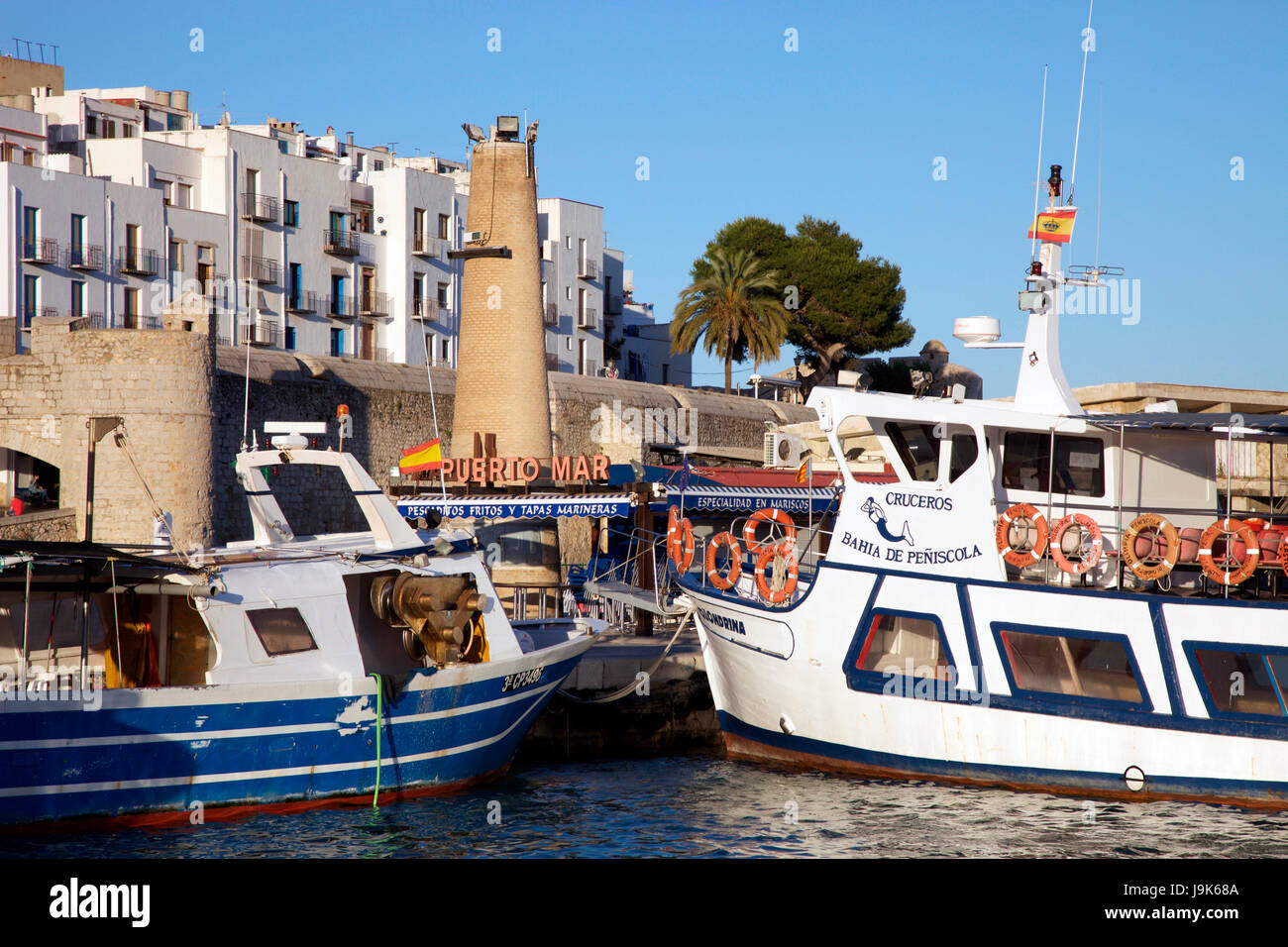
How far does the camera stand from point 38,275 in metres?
43.7

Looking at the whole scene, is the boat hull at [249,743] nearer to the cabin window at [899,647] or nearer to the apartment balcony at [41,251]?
the cabin window at [899,647]

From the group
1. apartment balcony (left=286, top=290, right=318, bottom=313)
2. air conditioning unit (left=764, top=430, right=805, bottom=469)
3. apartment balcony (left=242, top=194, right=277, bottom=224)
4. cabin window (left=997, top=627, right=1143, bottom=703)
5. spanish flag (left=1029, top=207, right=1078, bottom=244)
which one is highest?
apartment balcony (left=242, top=194, right=277, bottom=224)

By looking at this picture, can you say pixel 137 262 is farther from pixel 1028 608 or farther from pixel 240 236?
pixel 1028 608

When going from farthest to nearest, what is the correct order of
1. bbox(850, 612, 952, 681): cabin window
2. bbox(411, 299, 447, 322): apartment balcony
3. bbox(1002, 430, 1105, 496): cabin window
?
bbox(411, 299, 447, 322): apartment balcony < bbox(1002, 430, 1105, 496): cabin window < bbox(850, 612, 952, 681): cabin window

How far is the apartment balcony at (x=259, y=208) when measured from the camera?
52.5 m

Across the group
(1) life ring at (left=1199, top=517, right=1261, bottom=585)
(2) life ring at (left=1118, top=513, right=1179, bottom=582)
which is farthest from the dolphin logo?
(1) life ring at (left=1199, top=517, right=1261, bottom=585)

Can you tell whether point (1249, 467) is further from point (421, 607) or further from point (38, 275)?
point (38, 275)

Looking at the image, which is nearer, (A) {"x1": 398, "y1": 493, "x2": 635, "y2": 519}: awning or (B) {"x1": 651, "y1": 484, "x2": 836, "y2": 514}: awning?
(A) {"x1": 398, "y1": 493, "x2": 635, "y2": 519}: awning

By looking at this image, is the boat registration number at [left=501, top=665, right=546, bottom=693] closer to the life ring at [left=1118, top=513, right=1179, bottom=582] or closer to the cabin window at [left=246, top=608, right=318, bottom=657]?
the cabin window at [left=246, top=608, right=318, bottom=657]

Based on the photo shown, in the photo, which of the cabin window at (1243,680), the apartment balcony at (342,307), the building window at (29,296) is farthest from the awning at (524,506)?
the apartment balcony at (342,307)

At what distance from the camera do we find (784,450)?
25828 mm

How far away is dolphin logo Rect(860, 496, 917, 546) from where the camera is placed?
16750 millimetres

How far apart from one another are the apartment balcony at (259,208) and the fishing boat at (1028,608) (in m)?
38.8

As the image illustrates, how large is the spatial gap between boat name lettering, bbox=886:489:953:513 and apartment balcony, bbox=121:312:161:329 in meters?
36.3
